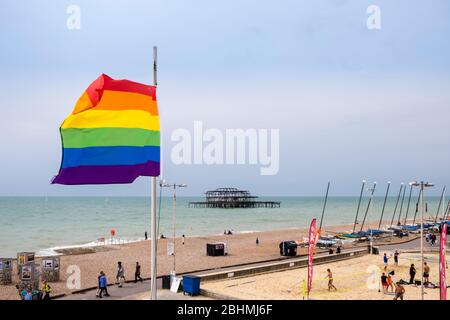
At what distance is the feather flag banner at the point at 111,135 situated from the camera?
9.59 meters

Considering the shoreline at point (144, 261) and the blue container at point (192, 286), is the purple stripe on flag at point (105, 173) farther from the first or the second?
the shoreline at point (144, 261)

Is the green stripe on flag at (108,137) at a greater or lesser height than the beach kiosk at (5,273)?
greater

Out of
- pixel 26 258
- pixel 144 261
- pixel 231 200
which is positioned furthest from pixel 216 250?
pixel 231 200

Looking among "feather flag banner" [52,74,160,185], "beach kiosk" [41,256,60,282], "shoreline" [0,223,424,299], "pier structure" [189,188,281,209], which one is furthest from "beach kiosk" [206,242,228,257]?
"pier structure" [189,188,281,209]

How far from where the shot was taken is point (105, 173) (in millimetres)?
9812

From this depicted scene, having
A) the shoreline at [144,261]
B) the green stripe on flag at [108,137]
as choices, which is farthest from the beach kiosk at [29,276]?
the green stripe on flag at [108,137]

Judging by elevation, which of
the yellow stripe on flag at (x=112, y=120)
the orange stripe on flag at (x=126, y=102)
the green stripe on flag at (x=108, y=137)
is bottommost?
the green stripe on flag at (x=108, y=137)

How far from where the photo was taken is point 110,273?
3033 cm

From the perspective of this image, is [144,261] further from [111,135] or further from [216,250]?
[111,135]

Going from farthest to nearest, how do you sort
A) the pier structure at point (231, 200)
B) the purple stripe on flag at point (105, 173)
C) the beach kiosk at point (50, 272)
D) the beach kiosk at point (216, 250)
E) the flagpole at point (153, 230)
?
the pier structure at point (231, 200), the beach kiosk at point (216, 250), the beach kiosk at point (50, 272), the flagpole at point (153, 230), the purple stripe on flag at point (105, 173)

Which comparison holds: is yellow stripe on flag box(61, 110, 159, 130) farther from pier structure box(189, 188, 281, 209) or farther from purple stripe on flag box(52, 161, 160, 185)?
pier structure box(189, 188, 281, 209)

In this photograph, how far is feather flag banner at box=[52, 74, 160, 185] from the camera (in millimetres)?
9594

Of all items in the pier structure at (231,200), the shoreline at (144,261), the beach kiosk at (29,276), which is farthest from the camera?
the pier structure at (231,200)
